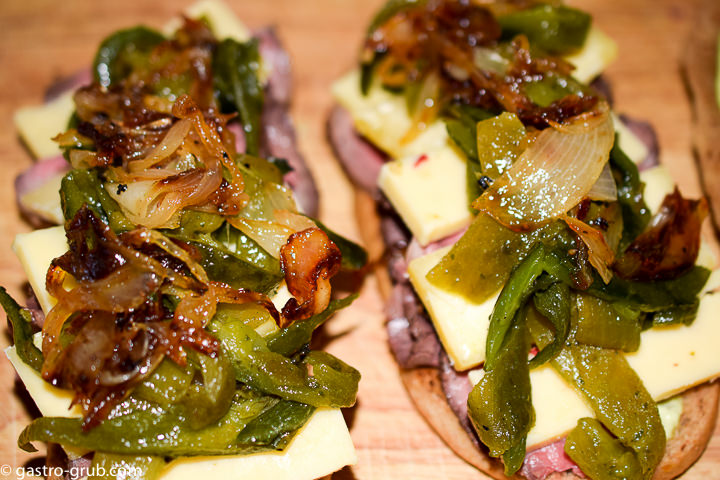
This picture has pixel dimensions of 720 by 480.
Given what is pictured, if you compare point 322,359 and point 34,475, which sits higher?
point 322,359

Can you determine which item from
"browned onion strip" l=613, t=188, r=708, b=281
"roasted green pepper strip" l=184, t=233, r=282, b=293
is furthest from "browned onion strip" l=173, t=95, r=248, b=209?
"browned onion strip" l=613, t=188, r=708, b=281

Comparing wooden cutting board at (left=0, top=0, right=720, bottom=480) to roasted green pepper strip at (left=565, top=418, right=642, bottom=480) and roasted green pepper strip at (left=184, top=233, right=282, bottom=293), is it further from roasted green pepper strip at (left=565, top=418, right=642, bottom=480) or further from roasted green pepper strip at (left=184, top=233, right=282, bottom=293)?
roasted green pepper strip at (left=184, top=233, right=282, bottom=293)

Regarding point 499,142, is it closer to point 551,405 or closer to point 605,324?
point 605,324

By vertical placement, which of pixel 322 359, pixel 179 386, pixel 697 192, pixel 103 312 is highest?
pixel 103 312

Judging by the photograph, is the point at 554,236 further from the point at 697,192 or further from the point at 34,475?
the point at 34,475

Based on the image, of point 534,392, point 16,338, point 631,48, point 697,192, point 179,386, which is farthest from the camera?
point 631,48

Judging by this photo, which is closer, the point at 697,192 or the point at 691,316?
the point at 691,316

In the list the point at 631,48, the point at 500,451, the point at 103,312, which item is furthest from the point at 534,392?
the point at 631,48
